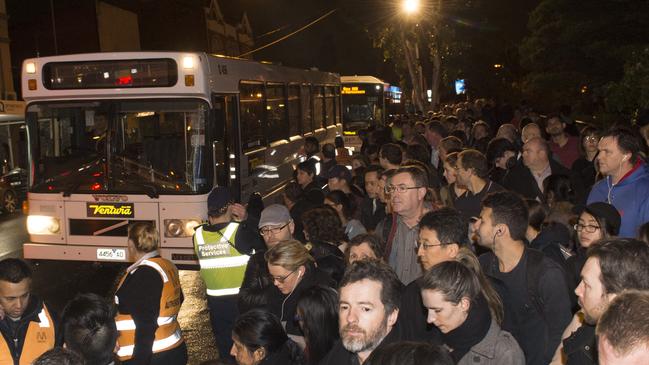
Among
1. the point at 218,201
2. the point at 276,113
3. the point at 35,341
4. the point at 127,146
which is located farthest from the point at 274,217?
the point at 276,113

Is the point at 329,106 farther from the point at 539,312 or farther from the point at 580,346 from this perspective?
the point at 580,346

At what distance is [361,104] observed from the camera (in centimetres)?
3281

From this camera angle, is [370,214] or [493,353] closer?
[493,353]

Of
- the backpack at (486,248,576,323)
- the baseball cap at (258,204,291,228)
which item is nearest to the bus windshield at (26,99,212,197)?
the baseball cap at (258,204,291,228)

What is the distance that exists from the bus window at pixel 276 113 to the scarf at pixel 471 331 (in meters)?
→ 10.8

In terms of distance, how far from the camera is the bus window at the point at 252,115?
41.6 ft

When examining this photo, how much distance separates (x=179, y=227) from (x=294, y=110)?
24.0 ft

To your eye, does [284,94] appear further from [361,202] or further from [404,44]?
[404,44]

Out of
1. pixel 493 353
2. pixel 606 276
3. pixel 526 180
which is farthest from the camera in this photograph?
pixel 526 180

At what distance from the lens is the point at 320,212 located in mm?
6551

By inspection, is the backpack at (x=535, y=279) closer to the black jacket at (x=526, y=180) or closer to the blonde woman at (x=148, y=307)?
the blonde woman at (x=148, y=307)

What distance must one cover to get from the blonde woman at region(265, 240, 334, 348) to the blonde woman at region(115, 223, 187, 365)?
903 millimetres

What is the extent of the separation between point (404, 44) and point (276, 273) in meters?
36.4

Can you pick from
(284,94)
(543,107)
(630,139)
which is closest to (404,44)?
(543,107)
